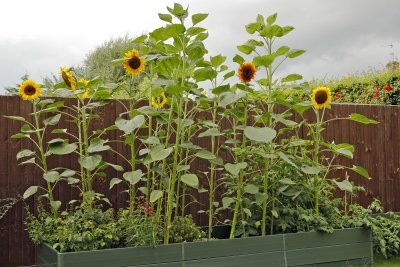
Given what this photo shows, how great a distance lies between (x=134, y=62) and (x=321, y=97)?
52.3 inches

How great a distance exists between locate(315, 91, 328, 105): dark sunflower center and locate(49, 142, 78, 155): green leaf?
1695 millimetres

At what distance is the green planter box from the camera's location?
121 inches

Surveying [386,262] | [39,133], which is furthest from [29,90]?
[386,262]

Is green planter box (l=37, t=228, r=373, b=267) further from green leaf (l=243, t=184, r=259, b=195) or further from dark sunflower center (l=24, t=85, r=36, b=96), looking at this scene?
dark sunflower center (l=24, t=85, r=36, b=96)

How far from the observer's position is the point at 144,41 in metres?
3.62

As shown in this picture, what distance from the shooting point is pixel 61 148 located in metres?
3.37

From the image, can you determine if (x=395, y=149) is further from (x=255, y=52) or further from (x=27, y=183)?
(x=27, y=183)

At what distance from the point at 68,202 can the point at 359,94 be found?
18.5 feet

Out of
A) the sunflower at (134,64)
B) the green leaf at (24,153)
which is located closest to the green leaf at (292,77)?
the sunflower at (134,64)

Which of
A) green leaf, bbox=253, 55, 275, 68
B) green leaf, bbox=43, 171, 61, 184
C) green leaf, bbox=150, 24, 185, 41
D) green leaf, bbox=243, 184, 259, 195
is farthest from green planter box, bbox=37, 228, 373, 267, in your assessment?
green leaf, bbox=150, 24, 185, 41

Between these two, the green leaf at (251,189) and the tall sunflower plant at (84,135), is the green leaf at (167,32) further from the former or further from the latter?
the green leaf at (251,189)

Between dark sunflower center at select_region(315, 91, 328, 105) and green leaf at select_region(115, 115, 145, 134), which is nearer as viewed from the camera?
green leaf at select_region(115, 115, 145, 134)

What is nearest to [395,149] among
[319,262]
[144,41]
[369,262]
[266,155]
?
[369,262]

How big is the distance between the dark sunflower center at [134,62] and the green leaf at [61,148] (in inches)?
25.4
